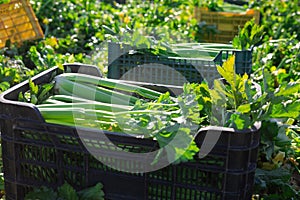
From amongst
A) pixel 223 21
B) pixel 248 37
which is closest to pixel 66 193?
pixel 248 37

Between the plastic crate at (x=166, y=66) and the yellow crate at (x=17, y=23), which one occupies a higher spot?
the yellow crate at (x=17, y=23)

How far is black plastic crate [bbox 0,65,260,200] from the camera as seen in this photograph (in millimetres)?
1729

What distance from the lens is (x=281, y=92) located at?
5.73 ft

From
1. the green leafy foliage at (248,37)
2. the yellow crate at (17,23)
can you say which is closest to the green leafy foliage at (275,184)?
the green leafy foliage at (248,37)

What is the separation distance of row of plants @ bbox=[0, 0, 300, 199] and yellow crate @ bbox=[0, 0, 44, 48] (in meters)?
0.14

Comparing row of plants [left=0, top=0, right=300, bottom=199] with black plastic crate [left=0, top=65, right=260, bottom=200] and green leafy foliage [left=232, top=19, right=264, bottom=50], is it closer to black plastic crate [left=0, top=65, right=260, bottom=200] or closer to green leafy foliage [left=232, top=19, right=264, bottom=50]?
green leafy foliage [left=232, top=19, right=264, bottom=50]

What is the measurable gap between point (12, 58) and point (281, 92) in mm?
2989

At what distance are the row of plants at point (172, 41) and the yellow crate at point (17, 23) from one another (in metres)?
0.14

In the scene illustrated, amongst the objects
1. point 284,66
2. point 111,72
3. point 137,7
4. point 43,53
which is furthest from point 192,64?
point 137,7

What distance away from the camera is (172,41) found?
333 cm

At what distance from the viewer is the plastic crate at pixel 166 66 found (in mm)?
2791

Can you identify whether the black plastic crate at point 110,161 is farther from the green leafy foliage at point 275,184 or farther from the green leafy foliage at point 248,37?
the green leafy foliage at point 248,37

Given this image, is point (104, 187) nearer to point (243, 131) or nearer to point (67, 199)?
point (67, 199)

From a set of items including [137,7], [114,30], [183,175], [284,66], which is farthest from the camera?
[137,7]
